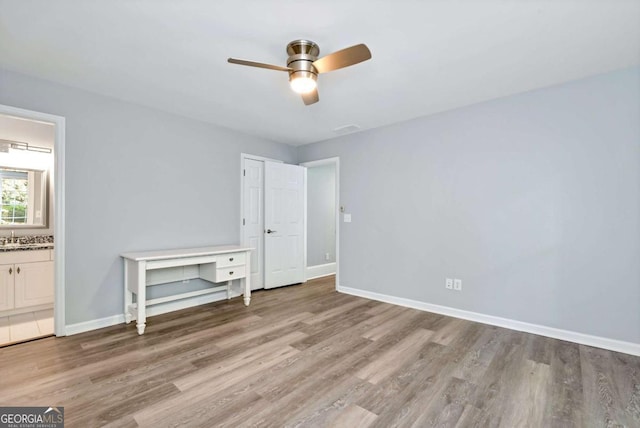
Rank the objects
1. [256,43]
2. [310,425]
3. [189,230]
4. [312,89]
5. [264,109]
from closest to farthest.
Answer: [310,425] → [256,43] → [312,89] → [264,109] → [189,230]

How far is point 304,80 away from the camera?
2.21 meters

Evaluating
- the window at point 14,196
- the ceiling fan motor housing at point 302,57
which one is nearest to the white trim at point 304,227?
the ceiling fan motor housing at point 302,57

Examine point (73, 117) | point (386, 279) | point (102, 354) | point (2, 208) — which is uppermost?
point (73, 117)

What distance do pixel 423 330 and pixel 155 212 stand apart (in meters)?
3.26

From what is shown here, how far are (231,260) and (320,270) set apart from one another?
2464mm

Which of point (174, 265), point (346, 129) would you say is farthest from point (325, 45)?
point (174, 265)

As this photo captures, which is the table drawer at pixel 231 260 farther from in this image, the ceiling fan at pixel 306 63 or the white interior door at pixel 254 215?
the ceiling fan at pixel 306 63

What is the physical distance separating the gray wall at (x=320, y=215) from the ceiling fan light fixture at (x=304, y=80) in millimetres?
3327

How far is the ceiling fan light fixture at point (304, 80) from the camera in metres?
2.19

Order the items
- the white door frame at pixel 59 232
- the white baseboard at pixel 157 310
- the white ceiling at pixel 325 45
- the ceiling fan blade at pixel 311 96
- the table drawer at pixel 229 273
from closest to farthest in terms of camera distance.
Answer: the white ceiling at pixel 325 45, the ceiling fan blade at pixel 311 96, the white door frame at pixel 59 232, the white baseboard at pixel 157 310, the table drawer at pixel 229 273

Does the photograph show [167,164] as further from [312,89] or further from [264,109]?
[312,89]

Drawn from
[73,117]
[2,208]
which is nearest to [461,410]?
[73,117]

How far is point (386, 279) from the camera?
407 centimetres

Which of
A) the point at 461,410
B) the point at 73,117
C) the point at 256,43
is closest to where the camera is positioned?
the point at 461,410
